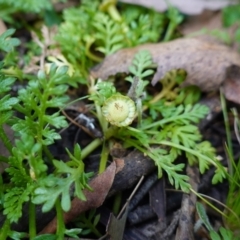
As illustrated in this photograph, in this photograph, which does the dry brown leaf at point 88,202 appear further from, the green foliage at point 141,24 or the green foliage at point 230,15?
the green foliage at point 230,15

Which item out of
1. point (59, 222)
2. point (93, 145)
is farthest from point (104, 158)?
point (59, 222)

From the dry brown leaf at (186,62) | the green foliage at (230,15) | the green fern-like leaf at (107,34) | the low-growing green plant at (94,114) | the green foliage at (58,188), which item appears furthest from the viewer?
the green foliage at (230,15)

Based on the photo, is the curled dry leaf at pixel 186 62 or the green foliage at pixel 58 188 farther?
the curled dry leaf at pixel 186 62

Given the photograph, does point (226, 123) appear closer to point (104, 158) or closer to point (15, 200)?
point (104, 158)

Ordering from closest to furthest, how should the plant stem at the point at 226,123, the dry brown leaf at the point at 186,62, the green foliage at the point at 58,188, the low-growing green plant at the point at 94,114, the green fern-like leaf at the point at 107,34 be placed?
the green foliage at the point at 58,188, the low-growing green plant at the point at 94,114, the plant stem at the point at 226,123, the dry brown leaf at the point at 186,62, the green fern-like leaf at the point at 107,34

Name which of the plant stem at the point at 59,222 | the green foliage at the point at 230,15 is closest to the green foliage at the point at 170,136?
the plant stem at the point at 59,222

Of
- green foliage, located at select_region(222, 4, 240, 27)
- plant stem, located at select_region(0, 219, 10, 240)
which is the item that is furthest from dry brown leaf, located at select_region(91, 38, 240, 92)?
plant stem, located at select_region(0, 219, 10, 240)

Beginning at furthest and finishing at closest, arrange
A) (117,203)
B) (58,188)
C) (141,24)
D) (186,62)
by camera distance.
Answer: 1. (141,24)
2. (186,62)
3. (117,203)
4. (58,188)

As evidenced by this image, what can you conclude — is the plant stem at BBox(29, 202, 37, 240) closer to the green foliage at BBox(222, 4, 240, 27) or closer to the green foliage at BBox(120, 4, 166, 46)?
the green foliage at BBox(120, 4, 166, 46)

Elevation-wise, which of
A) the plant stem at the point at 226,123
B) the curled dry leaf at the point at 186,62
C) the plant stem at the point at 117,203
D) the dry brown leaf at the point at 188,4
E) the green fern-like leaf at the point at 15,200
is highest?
the dry brown leaf at the point at 188,4
